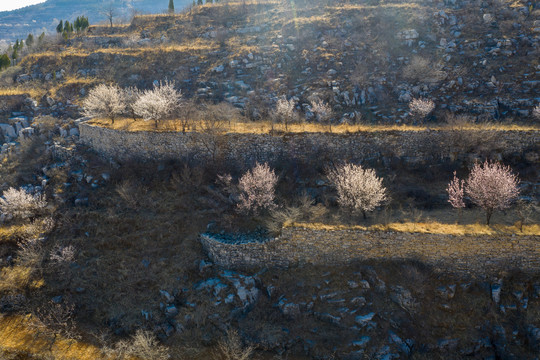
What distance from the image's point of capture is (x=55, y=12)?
15700 cm

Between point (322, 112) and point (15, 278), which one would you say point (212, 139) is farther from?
point (15, 278)

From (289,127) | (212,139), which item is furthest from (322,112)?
(212,139)

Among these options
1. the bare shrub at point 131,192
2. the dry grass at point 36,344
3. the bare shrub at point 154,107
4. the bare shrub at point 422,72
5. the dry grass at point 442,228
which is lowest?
the dry grass at point 36,344

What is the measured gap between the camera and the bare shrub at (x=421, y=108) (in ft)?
85.4

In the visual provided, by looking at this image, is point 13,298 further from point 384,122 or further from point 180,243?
point 384,122

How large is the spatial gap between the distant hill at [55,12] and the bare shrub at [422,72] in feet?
434

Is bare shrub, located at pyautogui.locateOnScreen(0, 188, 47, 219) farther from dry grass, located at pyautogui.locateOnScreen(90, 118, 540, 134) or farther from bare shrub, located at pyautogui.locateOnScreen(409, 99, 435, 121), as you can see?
bare shrub, located at pyautogui.locateOnScreen(409, 99, 435, 121)

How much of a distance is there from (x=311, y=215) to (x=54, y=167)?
19082 mm

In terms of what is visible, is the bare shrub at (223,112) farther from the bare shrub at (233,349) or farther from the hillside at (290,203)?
the bare shrub at (233,349)

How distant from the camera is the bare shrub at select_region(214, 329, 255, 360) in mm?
14725

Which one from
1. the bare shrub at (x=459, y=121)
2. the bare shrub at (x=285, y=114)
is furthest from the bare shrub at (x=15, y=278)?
the bare shrub at (x=459, y=121)

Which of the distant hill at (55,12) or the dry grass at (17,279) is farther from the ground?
the distant hill at (55,12)

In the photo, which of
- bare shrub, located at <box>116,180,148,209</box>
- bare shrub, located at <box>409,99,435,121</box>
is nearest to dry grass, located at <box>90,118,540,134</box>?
bare shrub, located at <box>409,99,435,121</box>

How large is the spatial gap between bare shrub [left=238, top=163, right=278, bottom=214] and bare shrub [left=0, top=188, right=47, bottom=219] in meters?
13.4
